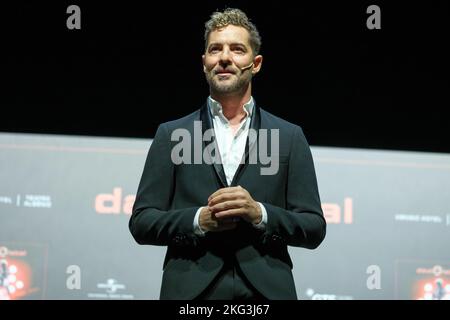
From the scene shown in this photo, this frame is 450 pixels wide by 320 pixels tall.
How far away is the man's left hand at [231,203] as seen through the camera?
1487 millimetres

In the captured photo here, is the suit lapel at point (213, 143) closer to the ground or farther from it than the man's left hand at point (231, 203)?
farther from it

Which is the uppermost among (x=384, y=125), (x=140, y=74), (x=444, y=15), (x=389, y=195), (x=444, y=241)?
(x=444, y=15)

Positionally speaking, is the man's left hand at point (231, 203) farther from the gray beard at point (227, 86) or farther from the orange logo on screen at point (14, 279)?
the orange logo on screen at point (14, 279)

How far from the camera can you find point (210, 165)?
162cm

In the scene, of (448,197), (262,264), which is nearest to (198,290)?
(262,264)

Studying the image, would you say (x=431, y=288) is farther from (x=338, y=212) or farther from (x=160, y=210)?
(x=160, y=210)

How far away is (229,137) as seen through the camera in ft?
5.52

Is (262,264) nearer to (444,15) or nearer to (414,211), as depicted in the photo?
(414,211)

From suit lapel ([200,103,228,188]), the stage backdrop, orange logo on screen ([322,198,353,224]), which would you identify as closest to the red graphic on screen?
the stage backdrop

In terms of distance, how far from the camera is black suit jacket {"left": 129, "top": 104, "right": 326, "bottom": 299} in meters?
1.54

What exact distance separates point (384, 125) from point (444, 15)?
1.67ft

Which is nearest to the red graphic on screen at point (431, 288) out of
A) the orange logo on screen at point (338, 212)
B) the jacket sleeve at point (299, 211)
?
the orange logo on screen at point (338, 212)

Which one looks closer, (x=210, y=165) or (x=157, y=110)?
(x=210, y=165)

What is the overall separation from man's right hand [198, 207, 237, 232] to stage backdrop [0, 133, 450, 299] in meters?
1.40
